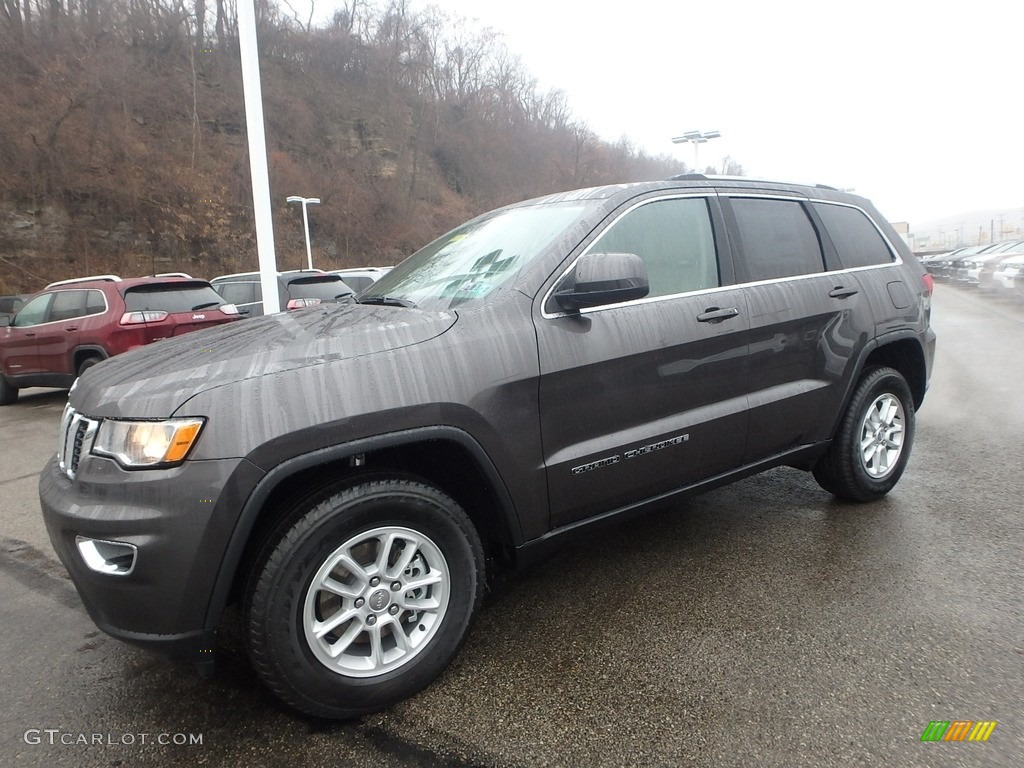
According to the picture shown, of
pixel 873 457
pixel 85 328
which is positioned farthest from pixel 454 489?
pixel 85 328

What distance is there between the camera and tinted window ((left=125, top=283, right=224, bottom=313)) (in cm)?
805

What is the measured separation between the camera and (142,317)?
7941mm

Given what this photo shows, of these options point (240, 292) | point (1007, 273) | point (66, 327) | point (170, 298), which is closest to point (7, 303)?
point (240, 292)

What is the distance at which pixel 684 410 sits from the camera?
293 cm

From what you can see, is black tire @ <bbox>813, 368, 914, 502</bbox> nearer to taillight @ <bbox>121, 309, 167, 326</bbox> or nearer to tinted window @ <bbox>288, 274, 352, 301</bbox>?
taillight @ <bbox>121, 309, 167, 326</bbox>

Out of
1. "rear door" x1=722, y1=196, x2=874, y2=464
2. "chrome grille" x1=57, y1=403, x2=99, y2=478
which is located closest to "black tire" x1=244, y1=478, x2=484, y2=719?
"chrome grille" x1=57, y1=403, x2=99, y2=478

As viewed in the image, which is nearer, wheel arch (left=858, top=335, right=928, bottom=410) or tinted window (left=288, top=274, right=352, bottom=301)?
wheel arch (left=858, top=335, right=928, bottom=410)

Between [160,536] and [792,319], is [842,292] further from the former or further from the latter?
[160,536]

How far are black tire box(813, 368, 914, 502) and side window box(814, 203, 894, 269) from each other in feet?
2.12

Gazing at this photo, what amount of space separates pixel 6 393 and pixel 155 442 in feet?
30.3

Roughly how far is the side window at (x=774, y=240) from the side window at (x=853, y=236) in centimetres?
19

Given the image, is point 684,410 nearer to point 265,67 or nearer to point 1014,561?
point 1014,561

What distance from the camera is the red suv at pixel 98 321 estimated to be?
794 centimetres

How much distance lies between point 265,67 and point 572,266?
143ft
